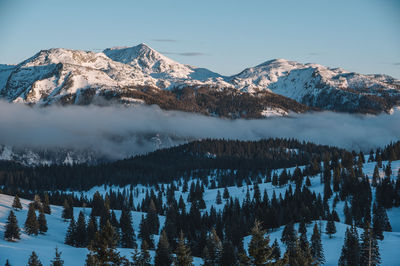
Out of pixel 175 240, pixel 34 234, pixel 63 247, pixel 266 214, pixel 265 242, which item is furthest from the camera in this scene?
pixel 266 214

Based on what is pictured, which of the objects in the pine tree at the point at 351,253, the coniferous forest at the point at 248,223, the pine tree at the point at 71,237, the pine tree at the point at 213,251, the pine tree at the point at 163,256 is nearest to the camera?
the coniferous forest at the point at 248,223

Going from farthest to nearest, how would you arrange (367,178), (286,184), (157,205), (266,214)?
1. (286,184)
2. (157,205)
3. (367,178)
4. (266,214)

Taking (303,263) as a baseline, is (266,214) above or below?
below

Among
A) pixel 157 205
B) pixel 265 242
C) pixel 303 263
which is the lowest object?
pixel 157 205

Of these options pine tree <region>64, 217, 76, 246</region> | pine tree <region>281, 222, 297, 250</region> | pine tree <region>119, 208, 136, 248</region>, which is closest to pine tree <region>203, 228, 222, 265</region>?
pine tree <region>281, 222, 297, 250</region>

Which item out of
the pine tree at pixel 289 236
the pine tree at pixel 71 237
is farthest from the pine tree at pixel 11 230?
the pine tree at pixel 289 236

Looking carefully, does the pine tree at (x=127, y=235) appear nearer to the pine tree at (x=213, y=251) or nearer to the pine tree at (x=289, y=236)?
the pine tree at (x=213, y=251)

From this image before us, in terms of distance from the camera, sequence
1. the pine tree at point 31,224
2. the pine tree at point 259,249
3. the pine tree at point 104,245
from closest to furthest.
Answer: the pine tree at point 259,249, the pine tree at point 104,245, the pine tree at point 31,224

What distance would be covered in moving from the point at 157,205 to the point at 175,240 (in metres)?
59.0

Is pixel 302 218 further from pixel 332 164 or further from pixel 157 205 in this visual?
pixel 332 164

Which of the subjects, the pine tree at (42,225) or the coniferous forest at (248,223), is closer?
the coniferous forest at (248,223)

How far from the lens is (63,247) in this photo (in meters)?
100

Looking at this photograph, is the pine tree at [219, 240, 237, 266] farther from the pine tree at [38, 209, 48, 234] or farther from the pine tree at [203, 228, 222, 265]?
the pine tree at [38, 209, 48, 234]

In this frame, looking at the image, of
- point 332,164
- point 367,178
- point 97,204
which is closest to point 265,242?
point 97,204
